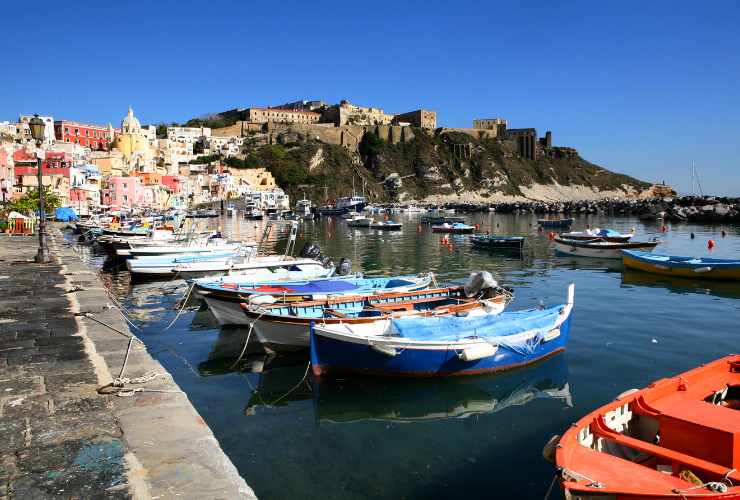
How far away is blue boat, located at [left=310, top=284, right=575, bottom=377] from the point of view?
1062 cm

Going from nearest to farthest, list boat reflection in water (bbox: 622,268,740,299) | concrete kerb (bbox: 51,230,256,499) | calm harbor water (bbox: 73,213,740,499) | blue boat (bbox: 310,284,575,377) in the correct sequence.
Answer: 1. concrete kerb (bbox: 51,230,256,499)
2. calm harbor water (bbox: 73,213,740,499)
3. blue boat (bbox: 310,284,575,377)
4. boat reflection in water (bbox: 622,268,740,299)

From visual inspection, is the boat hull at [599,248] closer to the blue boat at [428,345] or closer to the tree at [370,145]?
the blue boat at [428,345]

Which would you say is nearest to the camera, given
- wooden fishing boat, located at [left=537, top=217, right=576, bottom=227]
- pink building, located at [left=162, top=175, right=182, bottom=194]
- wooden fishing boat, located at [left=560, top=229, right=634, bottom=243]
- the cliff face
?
wooden fishing boat, located at [left=560, top=229, right=634, bottom=243]

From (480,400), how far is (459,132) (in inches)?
6752

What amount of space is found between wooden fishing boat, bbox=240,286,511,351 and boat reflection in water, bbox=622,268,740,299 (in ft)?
39.3

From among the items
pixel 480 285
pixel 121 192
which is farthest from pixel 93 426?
pixel 121 192

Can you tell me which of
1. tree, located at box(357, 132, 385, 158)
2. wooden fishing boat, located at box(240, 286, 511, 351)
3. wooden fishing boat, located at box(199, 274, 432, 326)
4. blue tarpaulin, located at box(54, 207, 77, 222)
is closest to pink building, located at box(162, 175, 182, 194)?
blue tarpaulin, located at box(54, 207, 77, 222)

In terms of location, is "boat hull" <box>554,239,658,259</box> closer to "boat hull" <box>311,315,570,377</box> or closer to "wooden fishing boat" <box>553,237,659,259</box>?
"wooden fishing boat" <box>553,237,659,259</box>

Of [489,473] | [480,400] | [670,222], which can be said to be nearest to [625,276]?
[480,400]

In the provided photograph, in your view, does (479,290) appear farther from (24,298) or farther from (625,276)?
(625,276)

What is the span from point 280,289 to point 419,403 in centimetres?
791

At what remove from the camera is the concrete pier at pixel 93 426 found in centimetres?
453

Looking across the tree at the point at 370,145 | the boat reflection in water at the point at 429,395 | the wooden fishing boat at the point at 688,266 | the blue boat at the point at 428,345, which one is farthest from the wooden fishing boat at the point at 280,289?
the tree at the point at 370,145

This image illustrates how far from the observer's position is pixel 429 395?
10.5 metres
